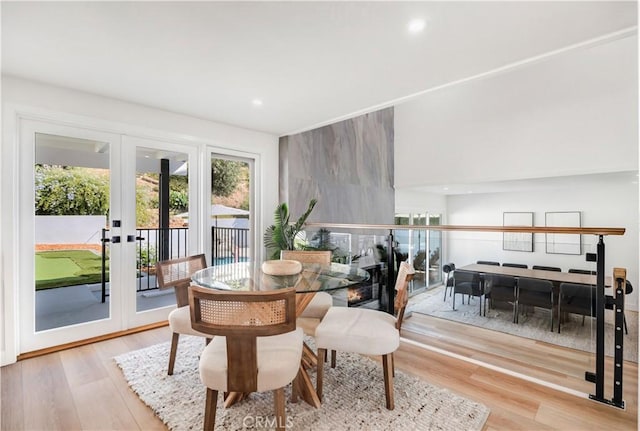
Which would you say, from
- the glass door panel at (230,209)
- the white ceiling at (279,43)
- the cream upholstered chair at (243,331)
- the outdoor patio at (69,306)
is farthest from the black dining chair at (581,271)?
the outdoor patio at (69,306)

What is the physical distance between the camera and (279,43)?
2.05 meters

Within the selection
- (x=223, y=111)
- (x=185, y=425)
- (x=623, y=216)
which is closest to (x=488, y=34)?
(x=223, y=111)

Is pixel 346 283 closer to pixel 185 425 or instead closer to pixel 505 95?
pixel 185 425

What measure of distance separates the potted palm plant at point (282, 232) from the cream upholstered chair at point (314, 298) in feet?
3.16

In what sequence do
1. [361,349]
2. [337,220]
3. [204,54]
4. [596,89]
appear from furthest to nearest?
[337,220] → [596,89] → [204,54] → [361,349]

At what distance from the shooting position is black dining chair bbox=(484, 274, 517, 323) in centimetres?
315

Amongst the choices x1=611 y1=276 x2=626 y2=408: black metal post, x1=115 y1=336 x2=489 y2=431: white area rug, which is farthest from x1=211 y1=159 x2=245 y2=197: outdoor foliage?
x1=611 y1=276 x2=626 y2=408: black metal post

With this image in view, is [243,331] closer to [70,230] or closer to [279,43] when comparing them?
[279,43]

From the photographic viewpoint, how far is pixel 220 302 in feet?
4.57

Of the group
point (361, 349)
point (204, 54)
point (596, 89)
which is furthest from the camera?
point (596, 89)

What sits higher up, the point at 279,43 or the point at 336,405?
the point at 279,43

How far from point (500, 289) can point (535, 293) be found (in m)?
0.33

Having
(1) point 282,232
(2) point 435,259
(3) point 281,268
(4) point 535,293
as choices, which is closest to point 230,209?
(1) point 282,232

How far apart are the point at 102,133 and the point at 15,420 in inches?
93.0
